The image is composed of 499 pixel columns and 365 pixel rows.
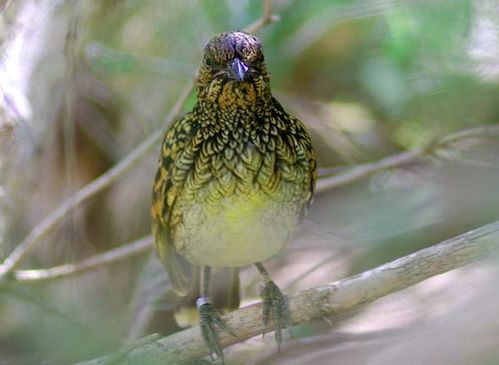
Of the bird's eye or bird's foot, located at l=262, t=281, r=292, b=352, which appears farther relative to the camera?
bird's foot, located at l=262, t=281, r=292, b=352

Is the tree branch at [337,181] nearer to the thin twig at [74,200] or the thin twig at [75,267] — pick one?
the thin twig at [75,267]

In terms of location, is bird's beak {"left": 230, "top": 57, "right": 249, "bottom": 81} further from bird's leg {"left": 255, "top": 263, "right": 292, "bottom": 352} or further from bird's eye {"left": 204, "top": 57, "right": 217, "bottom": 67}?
bird's leg {"left": 255, "top": 263, "right": 292, "bottom": 352}

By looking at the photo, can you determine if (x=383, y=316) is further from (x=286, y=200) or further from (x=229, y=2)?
(x=229, y=2)

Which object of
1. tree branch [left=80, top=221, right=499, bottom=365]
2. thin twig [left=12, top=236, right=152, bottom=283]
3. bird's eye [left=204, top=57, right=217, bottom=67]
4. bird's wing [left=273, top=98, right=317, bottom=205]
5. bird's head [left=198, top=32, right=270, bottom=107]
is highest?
thin twig [left=12, top=236, right=152, bottom=283]

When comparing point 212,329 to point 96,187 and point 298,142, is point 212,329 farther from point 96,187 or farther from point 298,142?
point 96,187

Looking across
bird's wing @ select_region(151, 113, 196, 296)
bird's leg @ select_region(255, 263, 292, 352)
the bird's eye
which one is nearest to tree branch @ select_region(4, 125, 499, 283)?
bird's wing @ select_region(151, 113, 196, 296)

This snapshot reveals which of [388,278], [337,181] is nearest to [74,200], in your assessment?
[337,181]

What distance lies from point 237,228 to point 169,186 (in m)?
0.41

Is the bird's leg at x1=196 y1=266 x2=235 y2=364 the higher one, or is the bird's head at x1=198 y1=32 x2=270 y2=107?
the bird's head at x1=198 y1=32 x2=270 y2=107

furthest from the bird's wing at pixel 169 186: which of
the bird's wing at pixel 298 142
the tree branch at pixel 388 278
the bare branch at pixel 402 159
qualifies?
the bare branch at pixel 402 159

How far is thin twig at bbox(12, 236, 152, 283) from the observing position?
471cm

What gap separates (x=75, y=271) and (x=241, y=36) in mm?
1967

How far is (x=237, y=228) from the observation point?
366cm

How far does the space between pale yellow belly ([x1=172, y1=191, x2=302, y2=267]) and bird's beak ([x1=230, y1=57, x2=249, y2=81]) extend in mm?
499
